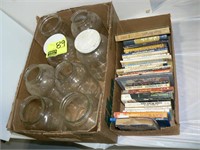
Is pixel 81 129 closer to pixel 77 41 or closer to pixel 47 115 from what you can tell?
pixel 47 115

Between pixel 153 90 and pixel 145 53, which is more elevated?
pixel 145 53

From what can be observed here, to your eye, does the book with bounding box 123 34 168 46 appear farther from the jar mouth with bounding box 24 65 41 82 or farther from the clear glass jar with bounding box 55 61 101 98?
the jar mouth with bounding box 24 65 41 82

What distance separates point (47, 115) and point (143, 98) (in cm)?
31

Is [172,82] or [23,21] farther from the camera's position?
[23,21]

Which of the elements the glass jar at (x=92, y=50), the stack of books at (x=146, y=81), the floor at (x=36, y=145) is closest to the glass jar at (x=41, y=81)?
the glass jar at (x=92, y=50)

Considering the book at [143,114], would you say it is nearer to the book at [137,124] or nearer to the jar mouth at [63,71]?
the book at [137,124]

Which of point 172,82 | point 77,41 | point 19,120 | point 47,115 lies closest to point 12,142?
point 19,120

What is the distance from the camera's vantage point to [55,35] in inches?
32.0

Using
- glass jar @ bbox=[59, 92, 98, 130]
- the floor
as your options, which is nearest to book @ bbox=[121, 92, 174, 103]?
glass jar @ bbox=[59, 92, 98, 130]

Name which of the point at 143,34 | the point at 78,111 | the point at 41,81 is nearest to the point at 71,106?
the point at 78,111

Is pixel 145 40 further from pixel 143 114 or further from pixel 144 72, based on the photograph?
pixel 143 114

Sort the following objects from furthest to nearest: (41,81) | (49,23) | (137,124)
Result: (49,23)
(41,81)
(137,124)

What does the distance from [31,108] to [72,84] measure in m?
0.16

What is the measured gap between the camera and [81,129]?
63cm
